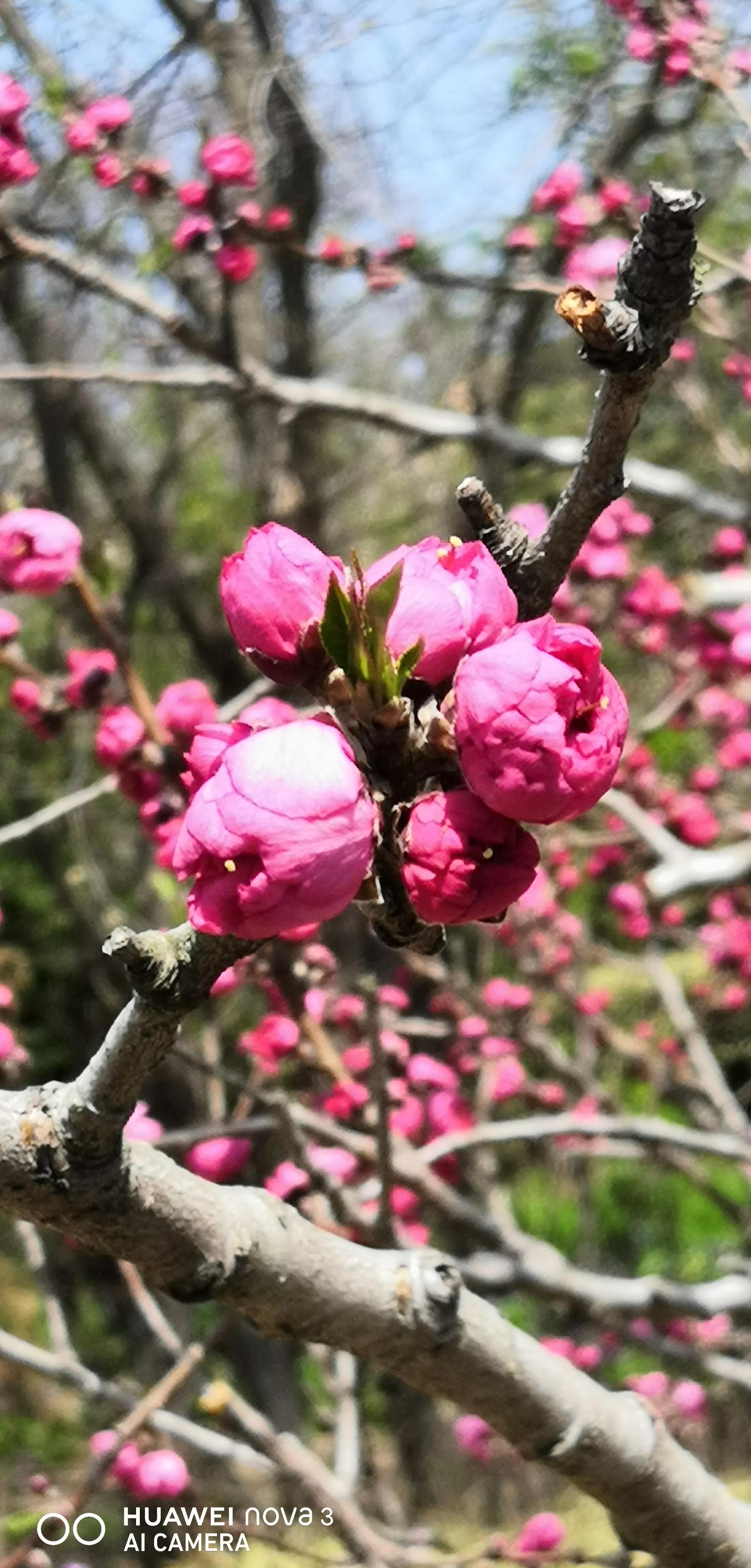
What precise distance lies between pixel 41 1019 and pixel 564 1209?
3.04 meters

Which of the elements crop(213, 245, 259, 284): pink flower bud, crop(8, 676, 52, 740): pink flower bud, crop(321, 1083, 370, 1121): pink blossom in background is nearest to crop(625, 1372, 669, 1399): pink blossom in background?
crop(321, 1083, 370, 1121): pink blossom in background

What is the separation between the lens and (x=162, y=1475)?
2008mm

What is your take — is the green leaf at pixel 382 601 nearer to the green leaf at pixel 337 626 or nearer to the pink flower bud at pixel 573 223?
the green leaf at pixel 337 626

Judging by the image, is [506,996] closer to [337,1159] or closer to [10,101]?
[337,1159]

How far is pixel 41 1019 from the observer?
24.0ft

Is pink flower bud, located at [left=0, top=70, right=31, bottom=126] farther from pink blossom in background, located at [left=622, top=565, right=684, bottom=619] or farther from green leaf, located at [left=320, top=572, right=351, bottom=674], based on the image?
green leaf, located at [left=320, top=572, right=351, bottom=674]

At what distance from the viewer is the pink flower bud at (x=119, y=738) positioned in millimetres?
1622

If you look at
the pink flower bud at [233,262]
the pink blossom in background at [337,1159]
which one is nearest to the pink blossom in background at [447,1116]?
the pink blossom in background at [337,1159]

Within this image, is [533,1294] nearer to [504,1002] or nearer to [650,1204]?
[504,1002]

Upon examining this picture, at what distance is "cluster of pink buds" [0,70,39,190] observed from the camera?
82.8 inches

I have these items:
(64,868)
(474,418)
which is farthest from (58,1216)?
(64,868)

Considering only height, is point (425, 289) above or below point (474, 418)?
below

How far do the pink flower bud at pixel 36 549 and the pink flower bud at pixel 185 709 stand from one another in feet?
0.65

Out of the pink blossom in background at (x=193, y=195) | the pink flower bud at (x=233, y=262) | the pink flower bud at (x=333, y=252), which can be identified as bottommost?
the pink flower bud at (x=333, y=252)
